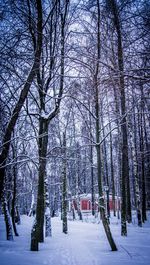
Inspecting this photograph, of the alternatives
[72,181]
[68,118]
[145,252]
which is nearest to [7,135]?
[145,252]

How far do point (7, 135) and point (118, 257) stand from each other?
529cm

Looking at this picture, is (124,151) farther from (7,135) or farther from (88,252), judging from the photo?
(7,135)

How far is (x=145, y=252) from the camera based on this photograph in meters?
8.73

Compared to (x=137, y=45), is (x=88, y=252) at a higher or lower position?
lower

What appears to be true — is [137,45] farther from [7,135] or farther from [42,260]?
[42,260]

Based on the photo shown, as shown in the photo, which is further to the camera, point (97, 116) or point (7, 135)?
point (97, 116)

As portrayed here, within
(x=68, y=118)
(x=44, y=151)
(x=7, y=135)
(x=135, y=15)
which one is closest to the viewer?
(x=135, y=15)

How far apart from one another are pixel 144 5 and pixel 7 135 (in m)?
4.69

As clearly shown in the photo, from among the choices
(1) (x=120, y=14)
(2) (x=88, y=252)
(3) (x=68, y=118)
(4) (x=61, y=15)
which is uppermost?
(4) (x=61, y=15)

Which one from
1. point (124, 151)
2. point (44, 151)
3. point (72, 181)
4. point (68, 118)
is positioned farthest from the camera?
point (72, 181)

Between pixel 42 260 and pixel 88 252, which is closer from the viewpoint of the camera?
pixel 42 260

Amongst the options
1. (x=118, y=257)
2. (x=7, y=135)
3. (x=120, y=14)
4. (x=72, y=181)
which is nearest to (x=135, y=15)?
(x=120, y=14)

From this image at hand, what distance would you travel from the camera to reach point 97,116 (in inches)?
390

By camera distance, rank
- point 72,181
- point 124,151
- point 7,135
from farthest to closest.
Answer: point 72,181 → point 124,151 → point 7,135
